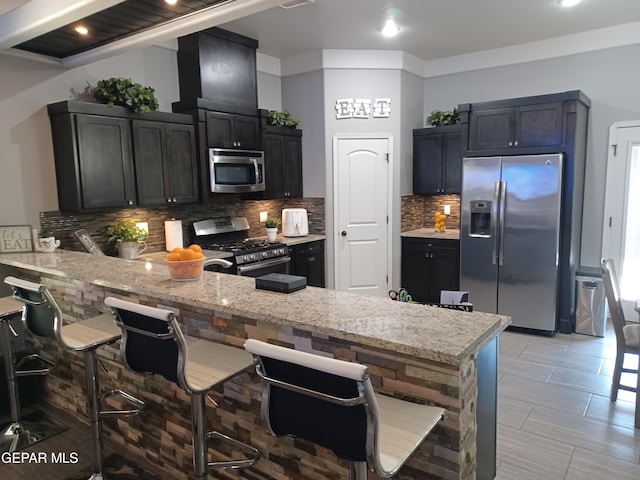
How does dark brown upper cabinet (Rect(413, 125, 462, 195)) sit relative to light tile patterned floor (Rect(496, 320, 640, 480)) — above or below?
above

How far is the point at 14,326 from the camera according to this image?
3551 millimetres

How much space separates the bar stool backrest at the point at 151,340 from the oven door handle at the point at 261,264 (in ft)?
8.00

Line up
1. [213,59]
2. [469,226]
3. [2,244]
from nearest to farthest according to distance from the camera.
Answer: [2,244] < [213,59] < [469,226]

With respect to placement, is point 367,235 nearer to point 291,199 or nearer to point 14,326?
point 291,199

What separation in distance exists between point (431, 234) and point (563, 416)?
2949 millimetres

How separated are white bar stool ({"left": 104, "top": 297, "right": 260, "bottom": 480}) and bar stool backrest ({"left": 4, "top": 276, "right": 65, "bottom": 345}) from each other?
1.78 feet

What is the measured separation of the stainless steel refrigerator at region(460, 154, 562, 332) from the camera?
457 cm

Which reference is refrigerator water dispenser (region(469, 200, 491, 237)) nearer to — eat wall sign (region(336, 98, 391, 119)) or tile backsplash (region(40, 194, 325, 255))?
eat wall sign (region(336, 98, 391, 119))

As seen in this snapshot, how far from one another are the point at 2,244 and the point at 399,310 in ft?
10.3

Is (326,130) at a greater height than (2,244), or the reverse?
(326,130)

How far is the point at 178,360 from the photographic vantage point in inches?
68.4

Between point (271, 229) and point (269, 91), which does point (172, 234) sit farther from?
point (269, 91)

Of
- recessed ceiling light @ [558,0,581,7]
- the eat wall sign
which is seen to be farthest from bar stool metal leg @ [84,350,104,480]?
recessed ceiling light @ [558,0,581,7]

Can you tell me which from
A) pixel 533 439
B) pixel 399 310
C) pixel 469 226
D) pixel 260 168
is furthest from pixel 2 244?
pixel 469 226
